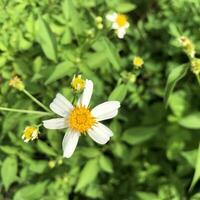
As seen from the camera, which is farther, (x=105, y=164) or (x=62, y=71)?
(x=105, y=164)

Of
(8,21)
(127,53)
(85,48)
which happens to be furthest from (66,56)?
(127,53)

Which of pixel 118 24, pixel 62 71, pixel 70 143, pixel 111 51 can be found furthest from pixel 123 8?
pixel 70 143

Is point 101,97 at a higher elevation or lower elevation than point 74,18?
lower

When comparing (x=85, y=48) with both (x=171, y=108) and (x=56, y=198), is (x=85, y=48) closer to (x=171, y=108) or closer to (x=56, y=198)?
(x=171, y=108)

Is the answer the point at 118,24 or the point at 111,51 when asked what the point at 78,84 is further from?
the point at 118,24

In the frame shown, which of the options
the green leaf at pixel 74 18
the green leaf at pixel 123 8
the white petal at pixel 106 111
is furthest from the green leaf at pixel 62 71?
the green leaf at pixel 123 8
